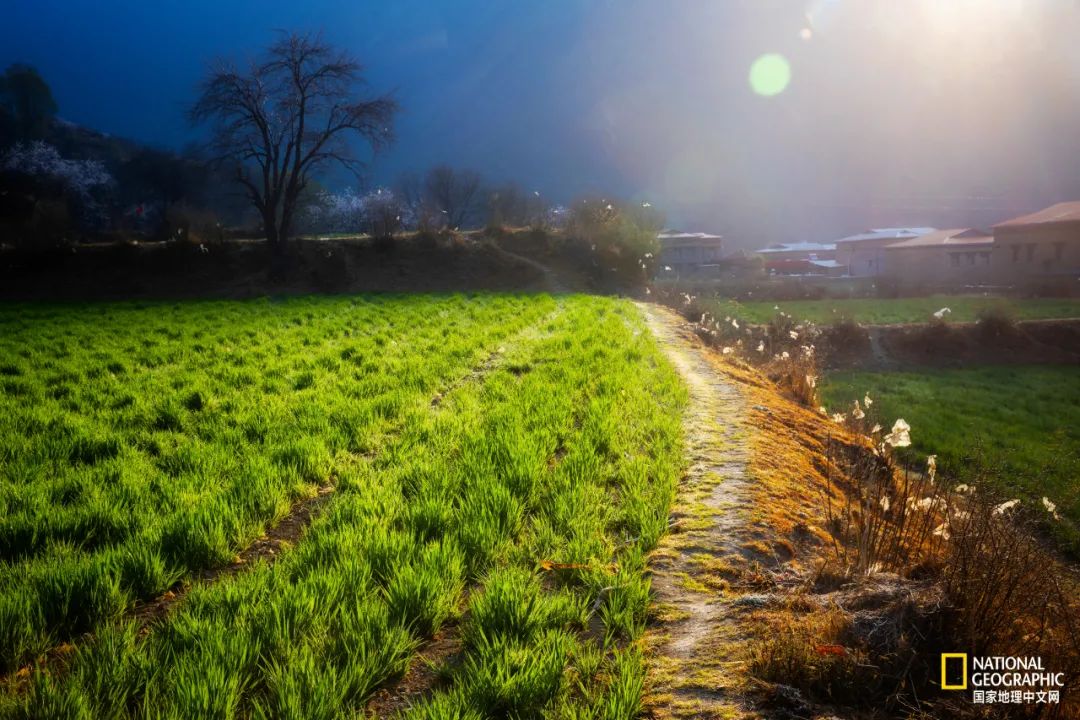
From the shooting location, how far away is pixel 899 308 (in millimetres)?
33688

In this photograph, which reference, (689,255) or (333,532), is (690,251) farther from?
(333,532)

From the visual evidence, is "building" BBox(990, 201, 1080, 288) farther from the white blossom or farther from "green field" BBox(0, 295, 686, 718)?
"green field" BBox(0, 295, 686, 718)

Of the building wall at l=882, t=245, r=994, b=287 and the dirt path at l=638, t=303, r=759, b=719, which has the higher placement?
the building wall at l=882, t=245, r=994, b=287

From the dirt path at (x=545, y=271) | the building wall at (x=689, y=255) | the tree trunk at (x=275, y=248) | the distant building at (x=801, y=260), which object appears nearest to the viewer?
the dirt path at (x=545, y=271)

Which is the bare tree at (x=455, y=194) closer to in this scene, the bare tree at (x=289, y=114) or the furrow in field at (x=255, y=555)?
the bare tree at (x=289, y=114)

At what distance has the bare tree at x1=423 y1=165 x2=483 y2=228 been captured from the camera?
3000 inches

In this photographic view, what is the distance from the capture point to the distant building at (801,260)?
8244cm

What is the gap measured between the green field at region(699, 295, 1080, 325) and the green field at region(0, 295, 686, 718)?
21168 millimetres

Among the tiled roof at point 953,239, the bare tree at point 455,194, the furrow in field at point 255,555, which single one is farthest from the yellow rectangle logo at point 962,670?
the bare tree at point 455,194

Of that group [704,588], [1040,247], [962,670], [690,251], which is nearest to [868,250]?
[690,251]

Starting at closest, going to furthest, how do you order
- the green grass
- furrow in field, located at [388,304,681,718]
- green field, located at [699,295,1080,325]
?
furrow in field, located at [388,304,681,718] < the green grass < green field, located at [699,295,1080,325]

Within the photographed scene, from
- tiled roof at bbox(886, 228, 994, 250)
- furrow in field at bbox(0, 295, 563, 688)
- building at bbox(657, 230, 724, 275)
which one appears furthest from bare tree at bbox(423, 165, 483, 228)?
furrow in field at bbox(0, 295, 563, 688)

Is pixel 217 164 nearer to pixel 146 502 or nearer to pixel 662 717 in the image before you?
pixel 146 502

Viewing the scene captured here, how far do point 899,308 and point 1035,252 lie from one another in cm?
2647
